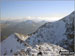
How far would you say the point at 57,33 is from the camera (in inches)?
4208

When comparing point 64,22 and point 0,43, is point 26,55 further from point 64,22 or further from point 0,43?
point 64,22

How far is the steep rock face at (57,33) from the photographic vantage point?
321 ft

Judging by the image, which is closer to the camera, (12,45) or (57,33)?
(12,45)

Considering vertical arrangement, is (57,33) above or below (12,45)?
above

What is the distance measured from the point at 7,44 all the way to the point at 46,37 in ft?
170

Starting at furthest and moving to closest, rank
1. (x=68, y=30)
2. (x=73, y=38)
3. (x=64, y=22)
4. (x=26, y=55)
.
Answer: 1. (x=64, y=22)
2. (x=68, y=30)
3. (x=73, y=38)
4. (x=26, y=55)

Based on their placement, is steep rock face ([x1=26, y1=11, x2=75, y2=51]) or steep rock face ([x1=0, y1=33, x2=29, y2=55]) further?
steep rock face ([x1=26, y1=11, x2=75, y2=51])

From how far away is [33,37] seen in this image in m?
106

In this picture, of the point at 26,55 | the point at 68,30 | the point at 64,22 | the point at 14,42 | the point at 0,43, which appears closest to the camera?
the point at 26,55

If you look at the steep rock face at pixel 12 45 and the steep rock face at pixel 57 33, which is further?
the steep rock face at pixel 57 33

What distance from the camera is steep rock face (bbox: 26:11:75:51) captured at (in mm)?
97881

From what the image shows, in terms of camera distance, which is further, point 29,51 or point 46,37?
point 46,37

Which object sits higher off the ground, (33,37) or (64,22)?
(64,22)

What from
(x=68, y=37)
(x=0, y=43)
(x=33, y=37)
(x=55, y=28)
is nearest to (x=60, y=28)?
(x=55, y=28)
